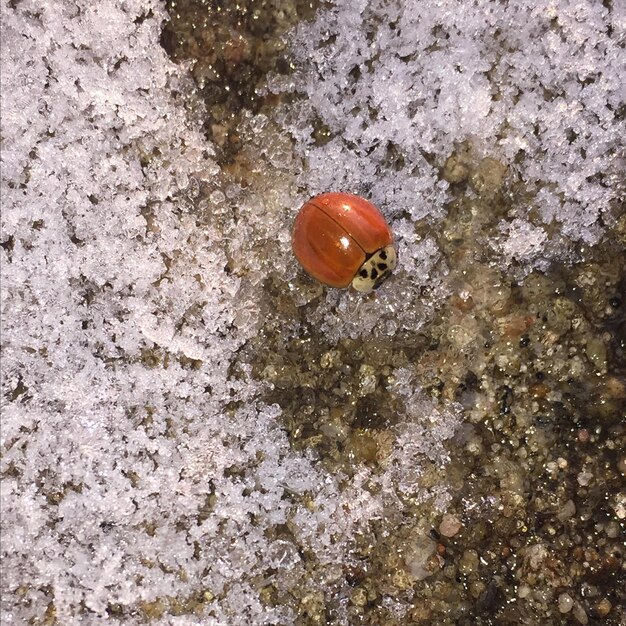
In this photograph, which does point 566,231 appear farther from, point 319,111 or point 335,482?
point 335,482

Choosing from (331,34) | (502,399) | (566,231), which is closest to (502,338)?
(502,399)

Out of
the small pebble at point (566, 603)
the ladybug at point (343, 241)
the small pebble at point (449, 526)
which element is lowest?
the small pebble at point (566, 603)

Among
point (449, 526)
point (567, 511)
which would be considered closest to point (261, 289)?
point (449, 526)

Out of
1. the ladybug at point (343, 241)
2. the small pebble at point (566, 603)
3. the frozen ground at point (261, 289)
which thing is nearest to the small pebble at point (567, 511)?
the frozen ground at point (261, 289)

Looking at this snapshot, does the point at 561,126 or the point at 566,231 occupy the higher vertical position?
the point at 561,126

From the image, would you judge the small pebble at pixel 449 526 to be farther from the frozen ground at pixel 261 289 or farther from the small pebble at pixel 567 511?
the small pebble at pixel 567 511
